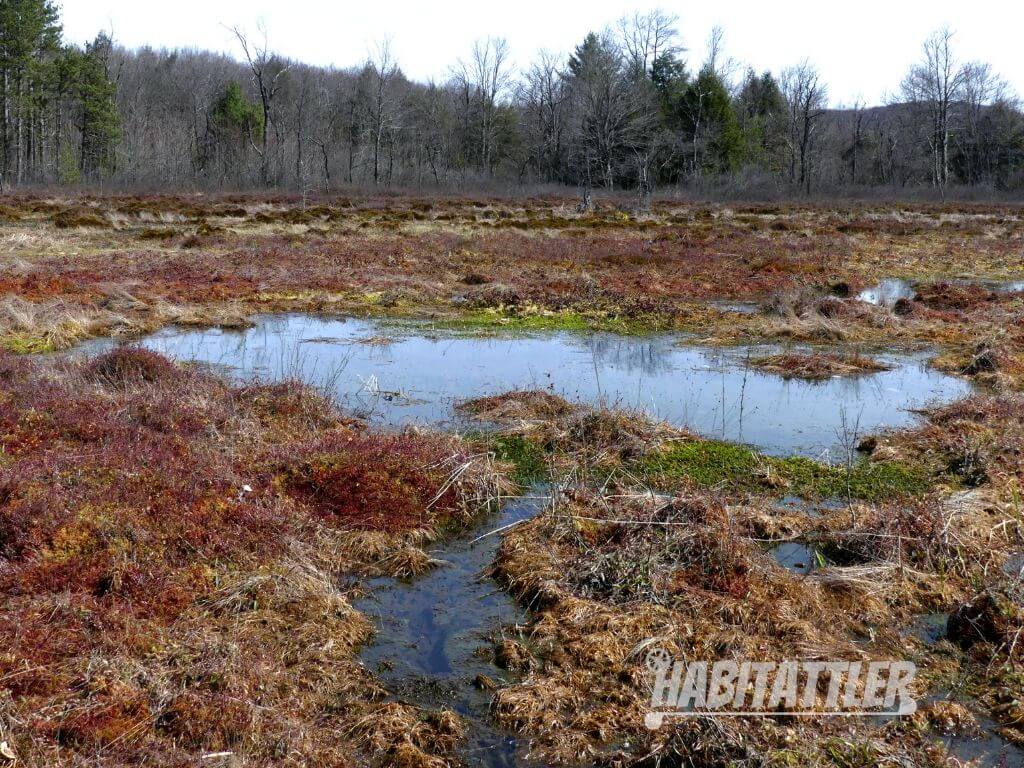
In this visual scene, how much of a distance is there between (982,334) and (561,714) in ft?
43.2

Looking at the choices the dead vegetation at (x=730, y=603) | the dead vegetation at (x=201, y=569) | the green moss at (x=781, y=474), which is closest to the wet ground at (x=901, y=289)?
the green moss at (x=781, y=474)

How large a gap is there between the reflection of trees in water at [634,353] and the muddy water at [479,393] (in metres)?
0.04

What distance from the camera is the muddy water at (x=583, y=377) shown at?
30.5 ft

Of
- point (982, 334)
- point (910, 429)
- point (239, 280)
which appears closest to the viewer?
point (910, 429)

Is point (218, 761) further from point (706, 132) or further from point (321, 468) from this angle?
point (706, 132)

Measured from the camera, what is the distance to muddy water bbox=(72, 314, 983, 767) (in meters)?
4.74

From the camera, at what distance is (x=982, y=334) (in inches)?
560

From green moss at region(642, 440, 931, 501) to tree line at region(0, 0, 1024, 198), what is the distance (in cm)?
4300

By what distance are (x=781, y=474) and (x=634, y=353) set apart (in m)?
5.99

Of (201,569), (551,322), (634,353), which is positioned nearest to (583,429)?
(201,569)

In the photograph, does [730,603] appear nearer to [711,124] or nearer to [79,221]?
[79,221]

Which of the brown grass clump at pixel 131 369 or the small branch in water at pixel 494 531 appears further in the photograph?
the brown grass clump at pixel 131 369

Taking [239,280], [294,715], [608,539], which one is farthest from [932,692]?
[239,280]

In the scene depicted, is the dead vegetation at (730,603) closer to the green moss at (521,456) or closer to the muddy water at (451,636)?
the muddy water at (451,636)
